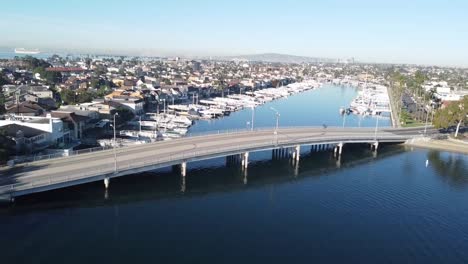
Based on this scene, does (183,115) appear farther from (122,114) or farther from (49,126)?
(49,126)

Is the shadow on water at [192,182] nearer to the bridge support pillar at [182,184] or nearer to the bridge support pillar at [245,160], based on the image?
the bridge support pillar at [182,184]

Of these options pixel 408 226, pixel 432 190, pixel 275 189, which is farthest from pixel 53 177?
pixel 432 190

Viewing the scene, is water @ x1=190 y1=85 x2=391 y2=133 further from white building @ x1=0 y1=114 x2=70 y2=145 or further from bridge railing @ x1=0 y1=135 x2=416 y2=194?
white building @ x1=0 y1=114 x2=70 y2=145

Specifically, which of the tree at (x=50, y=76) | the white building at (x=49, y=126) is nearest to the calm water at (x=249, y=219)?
the white building at (x=49, y=126)

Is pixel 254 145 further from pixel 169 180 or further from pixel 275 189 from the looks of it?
pixel 169 180

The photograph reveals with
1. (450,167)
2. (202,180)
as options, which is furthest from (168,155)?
(450,167)

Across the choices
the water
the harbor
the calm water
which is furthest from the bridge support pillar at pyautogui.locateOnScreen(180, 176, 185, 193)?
the water
